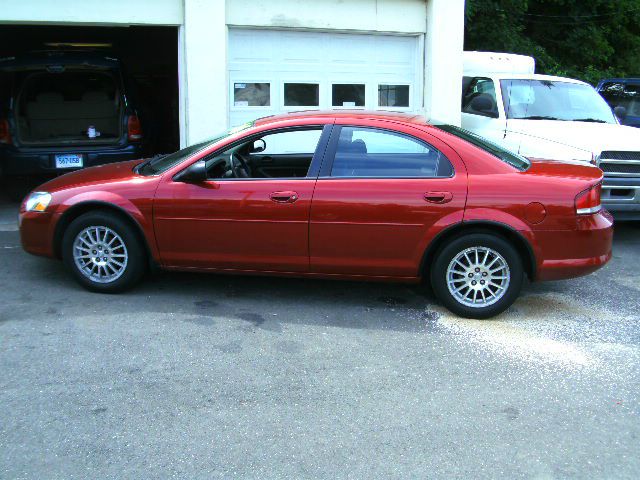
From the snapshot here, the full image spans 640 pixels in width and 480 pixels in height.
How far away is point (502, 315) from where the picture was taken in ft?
18.3

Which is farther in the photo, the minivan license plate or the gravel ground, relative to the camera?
the minivan license plate

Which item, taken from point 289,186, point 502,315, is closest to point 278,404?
point 289,186

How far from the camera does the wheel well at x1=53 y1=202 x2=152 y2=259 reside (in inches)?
224

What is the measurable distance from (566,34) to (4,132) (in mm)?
15064

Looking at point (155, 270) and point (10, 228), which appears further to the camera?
point (10, 228)

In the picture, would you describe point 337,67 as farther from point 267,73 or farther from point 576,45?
point 576,45

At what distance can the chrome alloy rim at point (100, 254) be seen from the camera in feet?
18.8

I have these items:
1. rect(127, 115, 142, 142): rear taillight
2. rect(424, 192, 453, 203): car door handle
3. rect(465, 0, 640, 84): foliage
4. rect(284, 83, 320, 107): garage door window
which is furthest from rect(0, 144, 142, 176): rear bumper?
rect(465, 0, 640, 84): foliage

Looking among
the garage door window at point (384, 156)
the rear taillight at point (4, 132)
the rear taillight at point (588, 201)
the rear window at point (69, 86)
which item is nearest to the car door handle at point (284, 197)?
the garage door window at point (384, 156)

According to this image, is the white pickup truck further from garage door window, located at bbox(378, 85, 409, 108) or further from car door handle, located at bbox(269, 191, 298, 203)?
car door handle, located at bbox(269, 191, 298, 203)

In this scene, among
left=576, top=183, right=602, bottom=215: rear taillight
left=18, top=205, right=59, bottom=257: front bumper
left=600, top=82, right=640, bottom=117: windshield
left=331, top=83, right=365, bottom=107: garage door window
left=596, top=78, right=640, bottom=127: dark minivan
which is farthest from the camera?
left=600, top=82, right=640, bottom=117: windshield

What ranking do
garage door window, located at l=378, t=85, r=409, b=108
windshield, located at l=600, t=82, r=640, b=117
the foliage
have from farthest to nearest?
the foliage, windshield, located at l=600, t=82, r=640, b=117, garage door window, located at l=378, t=85, r=409, b=108

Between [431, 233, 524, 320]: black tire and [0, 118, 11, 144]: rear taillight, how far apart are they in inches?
274

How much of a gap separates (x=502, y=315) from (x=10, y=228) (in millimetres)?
6054
